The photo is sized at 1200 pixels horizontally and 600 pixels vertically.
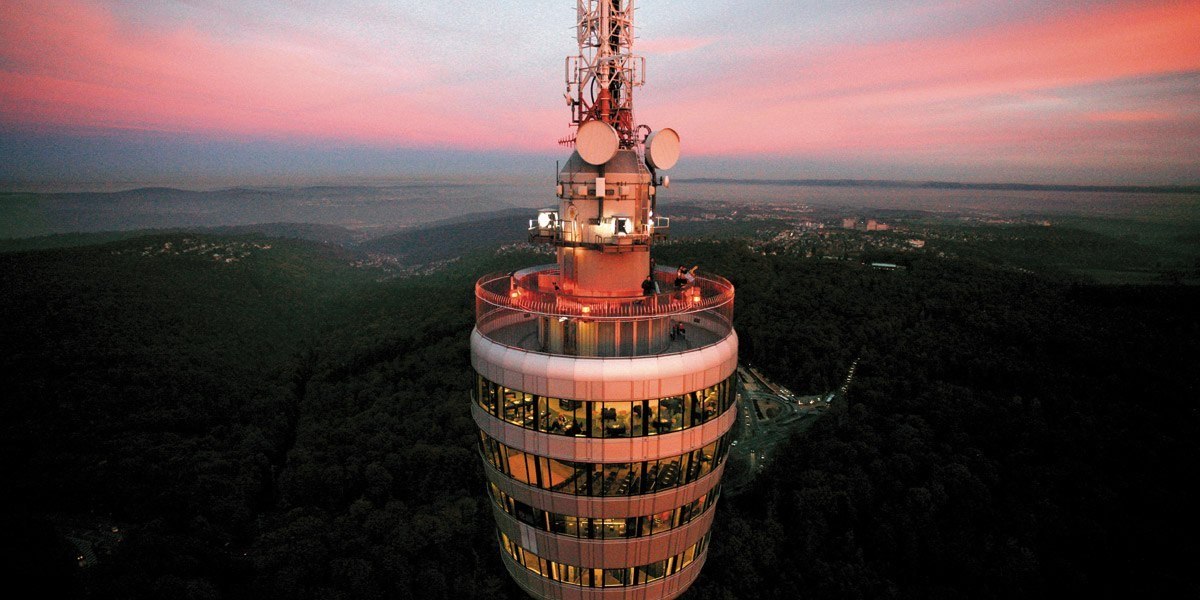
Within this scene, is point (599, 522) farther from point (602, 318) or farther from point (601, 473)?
point (602, 318)

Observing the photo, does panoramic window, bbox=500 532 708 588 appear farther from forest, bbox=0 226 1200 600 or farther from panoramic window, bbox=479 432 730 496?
forest, bbox=0 226 1200 600

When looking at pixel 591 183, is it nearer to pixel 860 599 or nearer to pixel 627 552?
pixel 627 552

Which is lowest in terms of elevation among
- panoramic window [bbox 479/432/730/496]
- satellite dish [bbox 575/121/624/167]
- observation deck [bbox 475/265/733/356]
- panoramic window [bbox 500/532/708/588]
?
panoramic window [bbox 500/532/708/588]

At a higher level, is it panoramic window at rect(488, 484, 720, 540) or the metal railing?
the metal railing

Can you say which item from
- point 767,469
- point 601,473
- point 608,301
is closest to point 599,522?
point 601,473

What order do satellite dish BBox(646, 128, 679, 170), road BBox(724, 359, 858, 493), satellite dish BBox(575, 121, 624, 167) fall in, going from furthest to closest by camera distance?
road BBox(724, 359, 858, 493), satellite dish BBox(646, 128, 679, 170), satellite dish BBox(575, 121, 624, 167)

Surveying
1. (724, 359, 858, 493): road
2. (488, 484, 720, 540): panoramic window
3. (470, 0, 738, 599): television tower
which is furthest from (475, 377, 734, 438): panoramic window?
(724, 359, 858, 493): road

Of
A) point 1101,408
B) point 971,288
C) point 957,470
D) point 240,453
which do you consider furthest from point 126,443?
point 971,288

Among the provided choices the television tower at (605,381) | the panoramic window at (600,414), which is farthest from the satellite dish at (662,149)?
the panoramic window at (600,414)

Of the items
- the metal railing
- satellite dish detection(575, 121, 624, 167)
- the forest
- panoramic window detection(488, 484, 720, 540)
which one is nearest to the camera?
the metal railing
